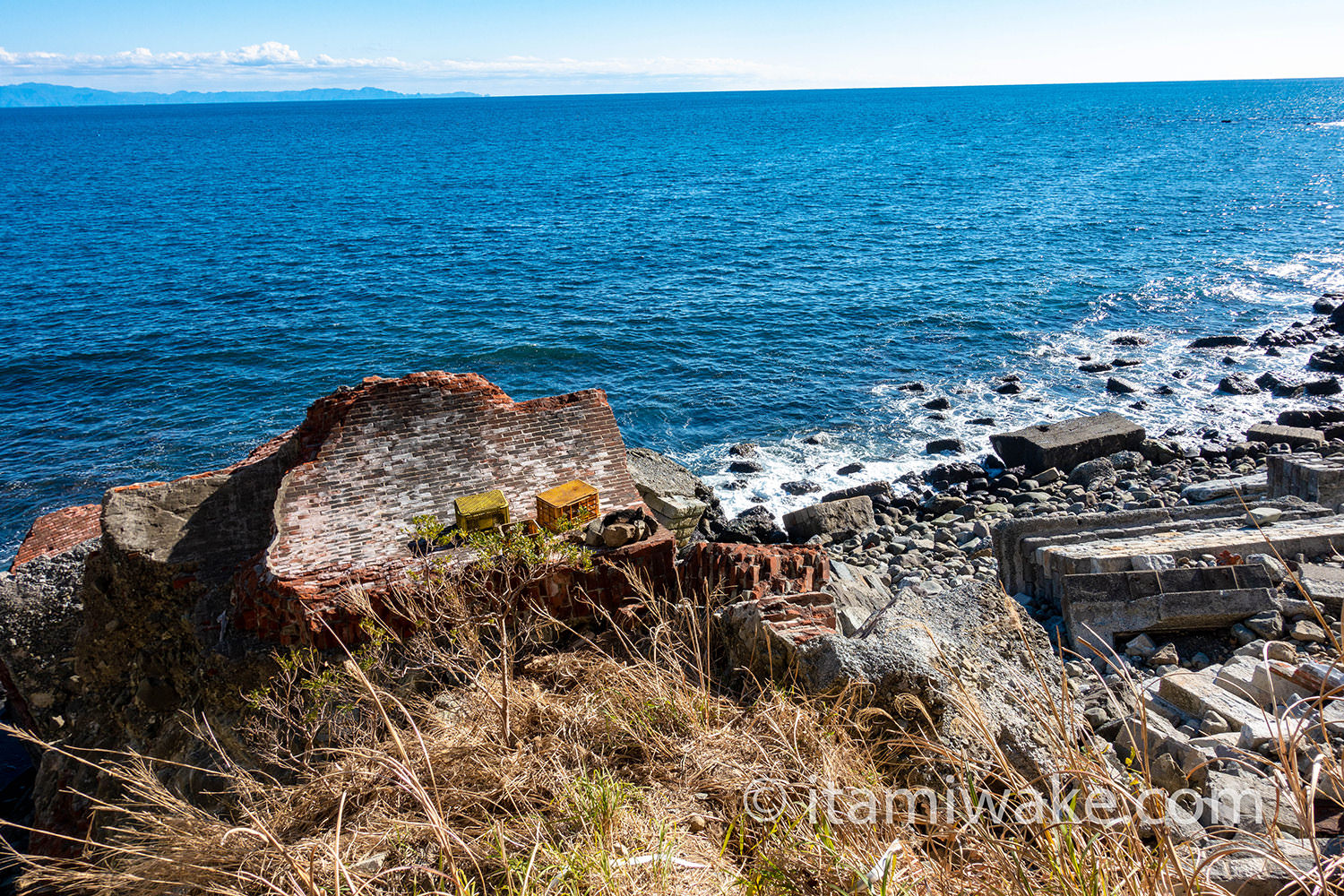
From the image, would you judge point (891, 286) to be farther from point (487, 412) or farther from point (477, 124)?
point (477, 124)

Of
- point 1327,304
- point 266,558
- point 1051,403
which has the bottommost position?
point 1051,403

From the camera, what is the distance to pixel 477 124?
151500 mm

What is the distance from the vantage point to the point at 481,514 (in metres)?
7.52

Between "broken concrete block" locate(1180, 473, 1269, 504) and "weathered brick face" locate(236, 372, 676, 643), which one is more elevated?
"weathered brick face" locate(236, 372, 676, 643)

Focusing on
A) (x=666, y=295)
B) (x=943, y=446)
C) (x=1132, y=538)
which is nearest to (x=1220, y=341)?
(x=943, y=446)

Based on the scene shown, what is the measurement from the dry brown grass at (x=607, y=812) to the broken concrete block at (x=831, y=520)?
9963 mm

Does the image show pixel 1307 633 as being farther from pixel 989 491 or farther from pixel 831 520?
pixel 989 491

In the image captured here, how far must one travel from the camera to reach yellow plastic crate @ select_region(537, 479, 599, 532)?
25.1 feet

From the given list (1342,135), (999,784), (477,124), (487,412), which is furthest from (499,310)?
(477,124)

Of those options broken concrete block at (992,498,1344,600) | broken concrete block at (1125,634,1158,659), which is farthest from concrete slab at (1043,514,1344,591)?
broken concrete block at (1125,634,1158,659)

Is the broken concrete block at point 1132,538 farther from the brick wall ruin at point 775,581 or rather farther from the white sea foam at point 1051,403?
the white sea foam at point 1051,403

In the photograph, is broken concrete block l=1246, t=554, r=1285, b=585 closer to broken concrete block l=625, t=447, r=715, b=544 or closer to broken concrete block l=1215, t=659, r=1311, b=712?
broken concrete block l=1215, t=659, r=1311, b=712

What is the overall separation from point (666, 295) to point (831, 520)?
19663 mm

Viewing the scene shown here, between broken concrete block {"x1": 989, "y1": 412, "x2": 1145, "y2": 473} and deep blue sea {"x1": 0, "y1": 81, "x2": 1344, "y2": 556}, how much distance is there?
5.30 ft
